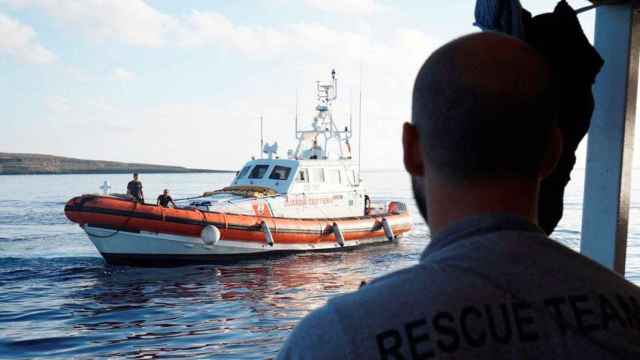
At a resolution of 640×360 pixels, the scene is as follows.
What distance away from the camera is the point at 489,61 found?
103 centimetres

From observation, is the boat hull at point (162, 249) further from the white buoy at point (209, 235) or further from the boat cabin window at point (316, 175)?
→ the boat cabin window at point (316, 175)

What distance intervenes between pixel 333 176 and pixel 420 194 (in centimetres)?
1723

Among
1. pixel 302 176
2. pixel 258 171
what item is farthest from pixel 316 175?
pixel 258 171

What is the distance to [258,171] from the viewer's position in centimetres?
1834

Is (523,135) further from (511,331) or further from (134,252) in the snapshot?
(134,252)

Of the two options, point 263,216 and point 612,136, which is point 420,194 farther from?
point 263,216

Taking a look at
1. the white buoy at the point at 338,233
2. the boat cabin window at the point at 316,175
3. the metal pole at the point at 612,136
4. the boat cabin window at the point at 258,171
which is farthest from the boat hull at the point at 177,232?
the metal pole at the point at 612,136

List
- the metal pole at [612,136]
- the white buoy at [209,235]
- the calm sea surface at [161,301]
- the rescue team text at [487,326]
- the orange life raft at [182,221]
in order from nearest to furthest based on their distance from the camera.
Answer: the rescue team text at [487,326], the metal pole at [612,136], the calm sea surface at [161,301], the orange life raft at [182,221], the white buoy at [209,235]

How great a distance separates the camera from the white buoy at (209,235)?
47.1ft

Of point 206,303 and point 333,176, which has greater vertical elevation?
point 333,176

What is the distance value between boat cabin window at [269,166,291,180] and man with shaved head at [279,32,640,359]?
16.4 metres

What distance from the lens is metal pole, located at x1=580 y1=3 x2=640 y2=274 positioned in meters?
3.01

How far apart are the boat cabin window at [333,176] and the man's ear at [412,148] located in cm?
1711

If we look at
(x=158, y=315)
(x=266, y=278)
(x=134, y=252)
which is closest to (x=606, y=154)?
(x=158, y=315)
